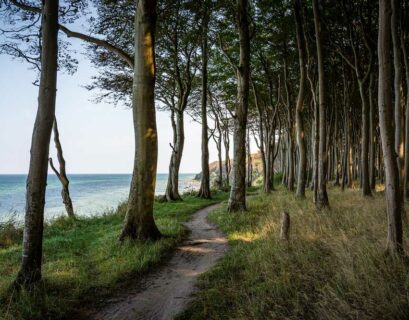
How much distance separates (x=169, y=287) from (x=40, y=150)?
365cm

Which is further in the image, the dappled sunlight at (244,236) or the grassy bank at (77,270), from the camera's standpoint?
the dappled sunlight at (244,236)

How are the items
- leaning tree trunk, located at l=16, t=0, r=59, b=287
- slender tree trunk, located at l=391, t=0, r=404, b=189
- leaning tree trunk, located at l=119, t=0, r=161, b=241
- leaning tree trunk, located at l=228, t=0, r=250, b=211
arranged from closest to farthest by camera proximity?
leaning tree trunk, located at l=16, t=0, r=59, b=287 → leaning tree trunk, located at l=119, t=0, r=161, b=241 → slender tree trunk, located at l=391, t=0, r=404, b=189 → leaning tree trunk, located at l=228, t=0, r=250, b=211

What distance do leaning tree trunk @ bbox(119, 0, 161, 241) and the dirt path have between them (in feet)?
5.02

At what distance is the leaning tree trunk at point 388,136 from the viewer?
4883 mm

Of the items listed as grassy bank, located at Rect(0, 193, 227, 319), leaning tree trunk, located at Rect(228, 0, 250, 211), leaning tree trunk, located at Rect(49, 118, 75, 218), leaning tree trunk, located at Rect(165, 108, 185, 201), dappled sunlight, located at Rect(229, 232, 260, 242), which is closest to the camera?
grassy bank, located at Rect(0, 193, 227, 319)

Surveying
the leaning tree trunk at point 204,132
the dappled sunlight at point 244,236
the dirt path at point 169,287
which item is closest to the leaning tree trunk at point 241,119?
the dappled sunlight at point 244,236

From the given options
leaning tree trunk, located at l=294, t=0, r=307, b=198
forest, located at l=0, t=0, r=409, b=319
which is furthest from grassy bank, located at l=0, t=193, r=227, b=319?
→ leaning tree trunk, located at l=294, t=0, r=307, b=198

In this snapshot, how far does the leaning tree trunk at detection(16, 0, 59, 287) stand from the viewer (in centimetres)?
532

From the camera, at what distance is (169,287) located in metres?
5.45

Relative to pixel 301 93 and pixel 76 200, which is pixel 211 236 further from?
pixel 76 200

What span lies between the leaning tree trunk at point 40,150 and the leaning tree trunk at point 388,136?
6.26 meters

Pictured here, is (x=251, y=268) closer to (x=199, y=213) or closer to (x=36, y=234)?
(x=36, y=234)

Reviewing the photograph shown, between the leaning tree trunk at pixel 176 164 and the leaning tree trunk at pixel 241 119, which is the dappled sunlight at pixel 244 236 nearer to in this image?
the leaning tree trunk at pixel 241 119

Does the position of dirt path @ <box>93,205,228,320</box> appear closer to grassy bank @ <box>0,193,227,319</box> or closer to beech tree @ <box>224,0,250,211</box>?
grassy bank @ <box>0,193,227,319</box>
